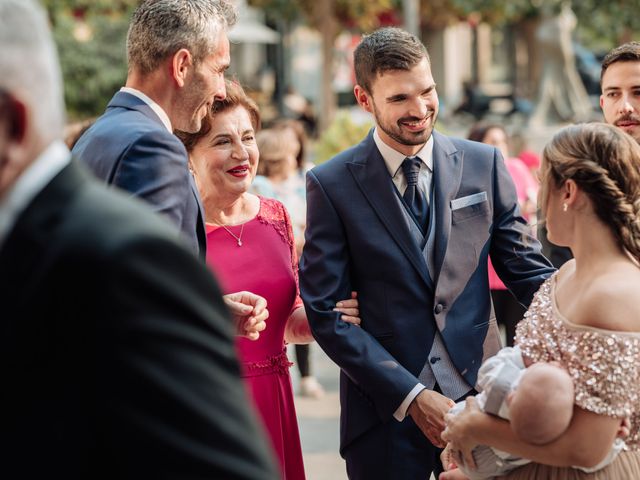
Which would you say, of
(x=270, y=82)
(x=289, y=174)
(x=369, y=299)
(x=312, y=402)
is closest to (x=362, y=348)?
(x=369, y=299)

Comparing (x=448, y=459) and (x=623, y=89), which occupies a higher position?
(x=623, y=89)

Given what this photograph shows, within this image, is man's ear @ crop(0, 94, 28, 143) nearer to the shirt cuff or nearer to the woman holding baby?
the woman holding baby

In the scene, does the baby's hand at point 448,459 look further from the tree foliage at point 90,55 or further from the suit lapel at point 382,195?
the tree foliage at point 90,55

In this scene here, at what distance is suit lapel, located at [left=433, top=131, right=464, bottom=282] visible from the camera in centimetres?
362

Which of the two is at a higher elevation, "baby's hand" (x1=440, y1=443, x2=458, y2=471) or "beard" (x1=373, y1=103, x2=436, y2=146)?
"beard" (x1=373, y1=103, x2=436, y2=146)

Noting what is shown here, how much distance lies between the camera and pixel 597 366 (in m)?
2.56

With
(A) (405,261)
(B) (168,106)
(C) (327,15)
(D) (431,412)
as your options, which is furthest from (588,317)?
(C) (327,15)

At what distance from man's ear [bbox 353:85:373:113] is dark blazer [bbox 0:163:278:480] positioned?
252 cm

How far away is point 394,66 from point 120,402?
100 inches

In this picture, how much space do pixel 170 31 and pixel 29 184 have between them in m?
1.80

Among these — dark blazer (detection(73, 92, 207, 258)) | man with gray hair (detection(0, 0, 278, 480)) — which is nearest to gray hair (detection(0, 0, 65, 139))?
man with gray hair (detection(0, 0, 278, 480))

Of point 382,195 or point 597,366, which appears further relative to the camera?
point 382,195

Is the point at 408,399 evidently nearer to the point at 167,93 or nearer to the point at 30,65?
the point at 167,93

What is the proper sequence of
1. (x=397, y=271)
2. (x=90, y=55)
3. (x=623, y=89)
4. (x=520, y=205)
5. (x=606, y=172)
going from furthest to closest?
(x=90, y=55) < (x=520, y=205) < (x=623, y=89) < (x=397, y=271) < (x=606, y=172)
